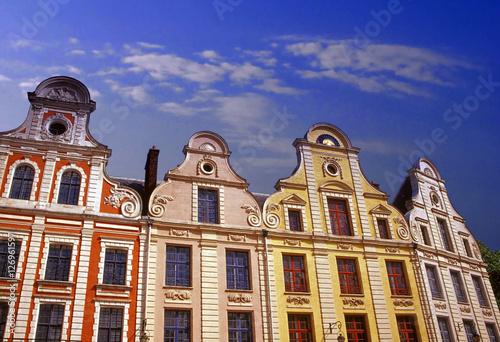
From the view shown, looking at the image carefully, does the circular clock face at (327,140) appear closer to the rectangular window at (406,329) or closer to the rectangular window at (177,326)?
the rectangular window at (406,329)

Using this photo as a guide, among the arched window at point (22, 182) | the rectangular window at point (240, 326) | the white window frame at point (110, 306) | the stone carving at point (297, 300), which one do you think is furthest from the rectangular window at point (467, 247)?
the arched window at point (22, 182)

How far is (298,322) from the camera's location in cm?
2061

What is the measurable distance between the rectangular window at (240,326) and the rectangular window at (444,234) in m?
12.6

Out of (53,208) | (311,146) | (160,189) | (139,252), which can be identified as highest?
(311,146)

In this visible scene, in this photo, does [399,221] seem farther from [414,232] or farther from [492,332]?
[492,332]

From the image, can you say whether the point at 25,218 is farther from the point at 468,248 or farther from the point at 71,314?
the point at 468,248

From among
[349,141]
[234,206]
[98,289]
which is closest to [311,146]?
[349,141]

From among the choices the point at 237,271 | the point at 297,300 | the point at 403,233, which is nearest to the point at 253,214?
the point at 237,271

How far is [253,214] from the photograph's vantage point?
72.8ft

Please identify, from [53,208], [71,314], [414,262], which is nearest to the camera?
[71,314]

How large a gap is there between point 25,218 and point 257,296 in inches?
376

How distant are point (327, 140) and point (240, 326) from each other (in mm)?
11044

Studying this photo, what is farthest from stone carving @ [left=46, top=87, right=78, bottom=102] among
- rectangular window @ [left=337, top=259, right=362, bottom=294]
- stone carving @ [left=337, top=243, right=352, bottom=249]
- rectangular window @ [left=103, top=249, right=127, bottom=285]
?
rectangular window @ [left=337, top=259, right=362, bottom=294]

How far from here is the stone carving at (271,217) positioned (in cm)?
2225
